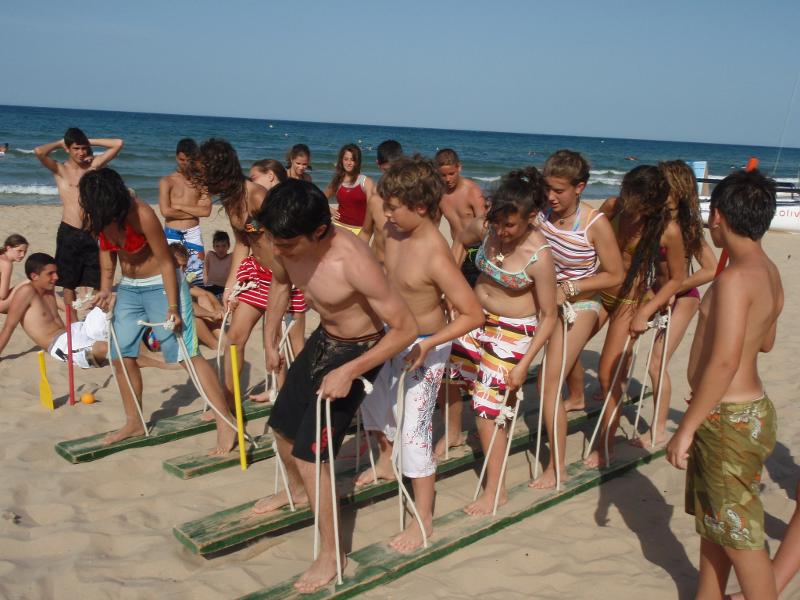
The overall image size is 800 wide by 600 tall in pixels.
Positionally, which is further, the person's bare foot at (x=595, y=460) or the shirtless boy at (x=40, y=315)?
the shirtless boy at (x=40, y=315)

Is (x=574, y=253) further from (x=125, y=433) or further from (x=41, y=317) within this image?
(x=41, y=317)

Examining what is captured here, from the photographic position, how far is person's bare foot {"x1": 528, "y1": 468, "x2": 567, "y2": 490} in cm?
412

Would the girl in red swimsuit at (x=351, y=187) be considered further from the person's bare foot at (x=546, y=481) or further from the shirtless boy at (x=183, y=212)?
the person's bare foot at (x=546, y=481)

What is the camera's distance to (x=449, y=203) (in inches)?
214

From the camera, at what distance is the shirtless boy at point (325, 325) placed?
273 cm

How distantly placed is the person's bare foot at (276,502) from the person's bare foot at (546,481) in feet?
4.33

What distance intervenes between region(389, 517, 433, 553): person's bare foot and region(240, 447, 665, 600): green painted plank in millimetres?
35

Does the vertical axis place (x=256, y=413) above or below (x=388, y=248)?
below

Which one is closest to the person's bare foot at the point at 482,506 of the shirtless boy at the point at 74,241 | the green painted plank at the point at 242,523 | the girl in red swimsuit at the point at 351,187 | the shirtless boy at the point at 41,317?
the green painted plank at the point at 242,523

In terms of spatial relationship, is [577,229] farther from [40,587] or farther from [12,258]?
[12,258]

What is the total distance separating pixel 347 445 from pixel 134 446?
1.34m

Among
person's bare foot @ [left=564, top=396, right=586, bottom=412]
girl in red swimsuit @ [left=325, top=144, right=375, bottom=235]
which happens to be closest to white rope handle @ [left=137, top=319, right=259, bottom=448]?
person's bare foot @ [left=564, top=396, right=586, bottom=412]

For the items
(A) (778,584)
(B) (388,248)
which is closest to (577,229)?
(B) (388,248)

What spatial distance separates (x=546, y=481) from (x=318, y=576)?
159 cm
